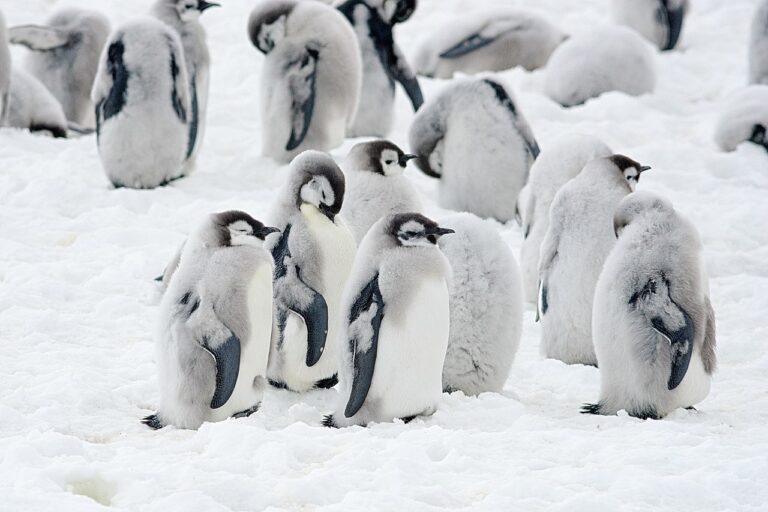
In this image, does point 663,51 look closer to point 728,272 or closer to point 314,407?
point 728,272

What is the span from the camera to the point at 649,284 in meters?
4.46

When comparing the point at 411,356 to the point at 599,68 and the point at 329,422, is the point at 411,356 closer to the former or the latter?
the point at 329,422

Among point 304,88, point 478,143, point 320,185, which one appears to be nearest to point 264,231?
point 320,185

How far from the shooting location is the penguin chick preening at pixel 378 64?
915 cm

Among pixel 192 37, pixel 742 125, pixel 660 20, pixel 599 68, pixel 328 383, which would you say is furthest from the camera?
pixel 660 20

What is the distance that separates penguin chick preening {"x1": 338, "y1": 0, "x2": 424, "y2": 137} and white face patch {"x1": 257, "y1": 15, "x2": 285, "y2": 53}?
3.85 ft

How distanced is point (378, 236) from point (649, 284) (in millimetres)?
990

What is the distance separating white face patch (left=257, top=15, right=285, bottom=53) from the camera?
26.3 feet

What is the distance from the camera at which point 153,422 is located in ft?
14.1

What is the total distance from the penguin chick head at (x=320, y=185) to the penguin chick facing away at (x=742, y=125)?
457cm

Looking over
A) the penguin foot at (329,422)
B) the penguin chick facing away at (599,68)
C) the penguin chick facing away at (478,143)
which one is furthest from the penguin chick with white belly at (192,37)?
the penguin foot at (329,422)

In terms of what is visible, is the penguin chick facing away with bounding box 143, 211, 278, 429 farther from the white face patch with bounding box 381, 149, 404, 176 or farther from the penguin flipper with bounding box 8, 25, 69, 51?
the penguin flipper with bounding box 8, 25, 69, 51

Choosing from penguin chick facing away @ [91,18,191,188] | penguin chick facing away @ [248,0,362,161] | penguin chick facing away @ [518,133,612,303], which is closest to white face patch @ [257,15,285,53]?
penguin chick facing away @ [248,0,362,161]

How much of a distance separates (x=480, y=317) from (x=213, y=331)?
1138mm
